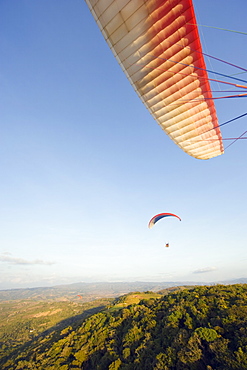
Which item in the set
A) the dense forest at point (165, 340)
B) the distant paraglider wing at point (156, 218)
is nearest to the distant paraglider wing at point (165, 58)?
the distant paraglider wing at point (156, 218)

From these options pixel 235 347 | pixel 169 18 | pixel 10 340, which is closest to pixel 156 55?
pixel 169 18

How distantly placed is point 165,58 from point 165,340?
105ft

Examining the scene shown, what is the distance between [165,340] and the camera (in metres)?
25.2

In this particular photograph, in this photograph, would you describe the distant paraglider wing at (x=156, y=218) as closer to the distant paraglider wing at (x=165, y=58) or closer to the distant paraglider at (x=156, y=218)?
the distant paraglider at (x=156, y=218)

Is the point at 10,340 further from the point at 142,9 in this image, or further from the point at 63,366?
the point at 142,9

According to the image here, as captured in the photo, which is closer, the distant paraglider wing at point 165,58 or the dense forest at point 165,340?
the distant paraglider wing at point 165,58

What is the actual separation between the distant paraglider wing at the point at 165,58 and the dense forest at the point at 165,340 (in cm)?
2160

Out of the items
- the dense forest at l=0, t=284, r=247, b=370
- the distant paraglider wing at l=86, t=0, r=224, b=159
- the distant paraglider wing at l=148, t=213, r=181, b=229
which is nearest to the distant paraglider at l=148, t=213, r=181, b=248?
the distant paraglider wing at l=148, t=213, r=181, b=229

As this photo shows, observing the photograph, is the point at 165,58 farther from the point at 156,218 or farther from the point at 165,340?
the point at 165,340

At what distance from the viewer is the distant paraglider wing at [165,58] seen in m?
9.11

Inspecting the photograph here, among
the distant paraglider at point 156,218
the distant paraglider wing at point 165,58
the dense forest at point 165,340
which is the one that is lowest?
the dense forest at point 165,340

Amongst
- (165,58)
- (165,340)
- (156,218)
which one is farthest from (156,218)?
(165,58)

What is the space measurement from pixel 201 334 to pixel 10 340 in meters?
97.5

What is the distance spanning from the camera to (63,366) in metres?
28.4
